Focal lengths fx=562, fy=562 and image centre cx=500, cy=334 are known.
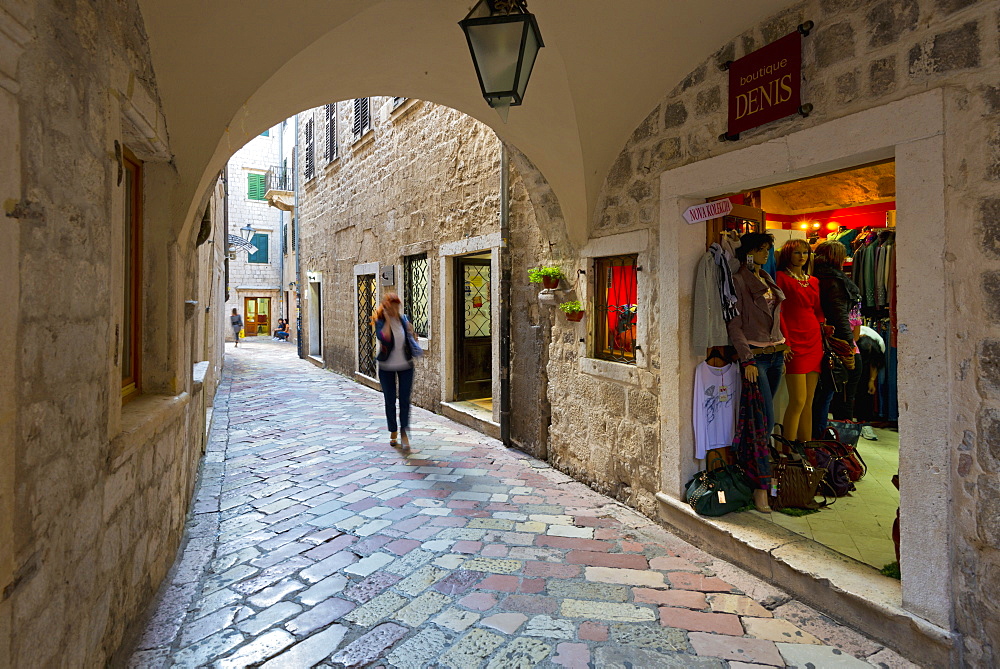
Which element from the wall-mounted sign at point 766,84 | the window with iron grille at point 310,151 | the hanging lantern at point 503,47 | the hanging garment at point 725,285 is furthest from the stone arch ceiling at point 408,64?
the window with iron grille at point 310,151

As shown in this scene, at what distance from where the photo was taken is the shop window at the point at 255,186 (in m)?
26.2

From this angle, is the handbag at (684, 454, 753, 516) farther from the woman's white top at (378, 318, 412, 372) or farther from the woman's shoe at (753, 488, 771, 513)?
the woman's white top at (378, 318, 412, 372)

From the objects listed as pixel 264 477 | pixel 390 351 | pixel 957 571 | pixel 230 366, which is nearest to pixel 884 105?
pixel 957 571

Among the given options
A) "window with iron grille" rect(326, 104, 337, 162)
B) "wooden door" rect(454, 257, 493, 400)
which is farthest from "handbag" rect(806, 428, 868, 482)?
"window with iron grille" rect(326, 104, 337, 162)

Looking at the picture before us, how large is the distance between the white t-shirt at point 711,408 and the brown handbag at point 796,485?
36 centimetres

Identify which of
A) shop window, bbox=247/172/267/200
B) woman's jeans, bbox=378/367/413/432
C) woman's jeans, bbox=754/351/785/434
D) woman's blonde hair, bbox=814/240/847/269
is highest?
shop window, bbox=247/172/267/200

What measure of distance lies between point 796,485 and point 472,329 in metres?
4.79

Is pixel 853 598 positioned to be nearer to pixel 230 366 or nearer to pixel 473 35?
pixel 473 35

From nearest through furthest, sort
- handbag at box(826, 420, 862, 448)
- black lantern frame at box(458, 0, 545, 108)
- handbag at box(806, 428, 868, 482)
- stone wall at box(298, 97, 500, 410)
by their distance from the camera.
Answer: black lantern frame at box(458, 0, 545, 108), handbag at box(806, 428, 868, 482), handbag at box(826, 420, 862, 448), stone wall at box(298, 97, 500, 410)

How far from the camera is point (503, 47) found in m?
2.65

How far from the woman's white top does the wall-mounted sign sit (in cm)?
342

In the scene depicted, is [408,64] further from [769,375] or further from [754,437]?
[754,437]

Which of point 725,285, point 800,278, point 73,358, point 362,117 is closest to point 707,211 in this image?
point 725,285

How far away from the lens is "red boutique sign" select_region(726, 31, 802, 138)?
109 inches
